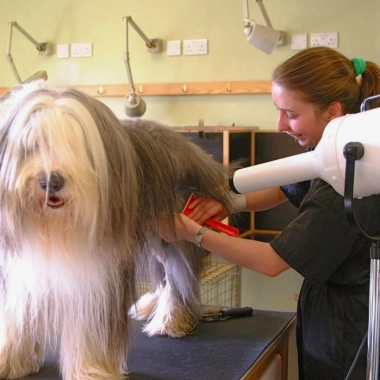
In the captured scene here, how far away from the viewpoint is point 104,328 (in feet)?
Answer: 3.92

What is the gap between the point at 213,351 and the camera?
1444 mm

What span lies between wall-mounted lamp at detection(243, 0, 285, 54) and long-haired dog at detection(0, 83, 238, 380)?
1414mm

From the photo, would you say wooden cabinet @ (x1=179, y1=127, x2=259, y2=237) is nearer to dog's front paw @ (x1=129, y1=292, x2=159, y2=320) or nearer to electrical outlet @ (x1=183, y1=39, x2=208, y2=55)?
electrical outlet @ (x1=183, y1=39, x2=208, y2=55)

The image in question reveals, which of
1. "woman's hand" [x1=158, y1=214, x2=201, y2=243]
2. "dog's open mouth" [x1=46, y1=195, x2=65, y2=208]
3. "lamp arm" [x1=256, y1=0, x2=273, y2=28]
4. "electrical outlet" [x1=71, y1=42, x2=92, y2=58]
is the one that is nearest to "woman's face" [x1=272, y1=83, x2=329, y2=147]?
"woman's hand" [x1=158, y1=214, x2=201, y2=243]

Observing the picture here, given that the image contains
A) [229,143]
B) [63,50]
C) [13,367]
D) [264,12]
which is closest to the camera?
[13,367]

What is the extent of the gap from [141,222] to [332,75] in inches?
23.2

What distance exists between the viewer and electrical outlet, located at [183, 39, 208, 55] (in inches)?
122

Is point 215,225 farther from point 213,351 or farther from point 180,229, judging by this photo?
point 213,351

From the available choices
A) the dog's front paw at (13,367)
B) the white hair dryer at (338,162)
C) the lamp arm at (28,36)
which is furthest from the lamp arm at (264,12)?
the dog's front paw at (13,367)

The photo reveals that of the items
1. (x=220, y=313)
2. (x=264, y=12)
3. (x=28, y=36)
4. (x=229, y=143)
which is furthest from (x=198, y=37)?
(x=220, y=313)

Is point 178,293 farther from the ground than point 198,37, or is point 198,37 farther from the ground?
point 198,37

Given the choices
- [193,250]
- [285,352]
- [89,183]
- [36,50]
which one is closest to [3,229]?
[89,183]

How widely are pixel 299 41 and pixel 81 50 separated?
128 centimetres

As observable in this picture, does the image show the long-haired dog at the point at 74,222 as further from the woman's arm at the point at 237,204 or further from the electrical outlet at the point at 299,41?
the electrical outlet at the point at 299,41
